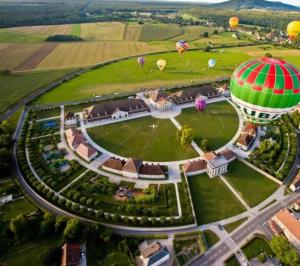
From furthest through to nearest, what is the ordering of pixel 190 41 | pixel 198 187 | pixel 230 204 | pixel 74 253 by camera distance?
pixel 190 41 < pixel 198 187 < pixel 230 204 < pixel 74 253

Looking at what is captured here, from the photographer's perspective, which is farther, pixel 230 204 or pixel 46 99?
pixel 46 99

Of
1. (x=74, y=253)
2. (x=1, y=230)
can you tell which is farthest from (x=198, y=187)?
(x=1, y=230)

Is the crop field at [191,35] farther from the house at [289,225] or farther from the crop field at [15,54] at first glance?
the house at [289,225]

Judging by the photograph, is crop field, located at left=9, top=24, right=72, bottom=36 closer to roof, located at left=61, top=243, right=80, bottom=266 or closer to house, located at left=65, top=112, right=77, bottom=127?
house, located at left=65, top=112, right=77, bottom=127

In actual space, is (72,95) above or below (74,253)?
below

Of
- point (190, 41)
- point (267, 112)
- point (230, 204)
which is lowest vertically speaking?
point (190, 41)

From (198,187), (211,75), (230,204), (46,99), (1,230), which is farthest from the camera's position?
(211,75)

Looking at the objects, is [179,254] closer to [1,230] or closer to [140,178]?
[140,178]
